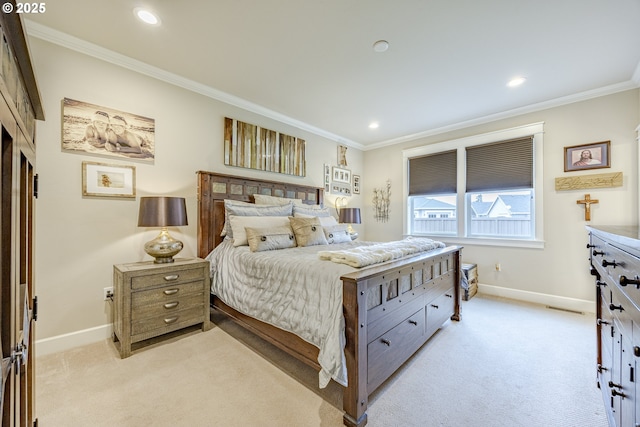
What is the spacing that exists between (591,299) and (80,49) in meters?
5.93

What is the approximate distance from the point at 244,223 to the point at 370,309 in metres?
1.67

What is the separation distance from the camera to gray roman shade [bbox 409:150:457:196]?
4.19 m

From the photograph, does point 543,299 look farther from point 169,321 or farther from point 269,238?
point 169,321

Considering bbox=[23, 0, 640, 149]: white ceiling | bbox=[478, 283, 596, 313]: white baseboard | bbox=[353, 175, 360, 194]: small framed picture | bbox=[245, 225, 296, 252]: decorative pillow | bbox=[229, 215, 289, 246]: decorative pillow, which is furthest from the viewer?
bbox=[353, 175, 360, 194]: small framed picture

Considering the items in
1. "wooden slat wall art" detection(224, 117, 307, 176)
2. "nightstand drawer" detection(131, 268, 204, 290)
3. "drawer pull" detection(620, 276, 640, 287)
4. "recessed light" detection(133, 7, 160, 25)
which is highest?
"recessed light" detection(133, 7, 160, 25)

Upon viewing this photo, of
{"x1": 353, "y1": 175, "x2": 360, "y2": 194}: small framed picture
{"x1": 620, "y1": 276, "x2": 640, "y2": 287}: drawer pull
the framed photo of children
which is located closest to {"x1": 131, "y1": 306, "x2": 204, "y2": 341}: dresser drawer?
the framed photo of children

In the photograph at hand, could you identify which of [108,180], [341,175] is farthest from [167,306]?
[341,175]

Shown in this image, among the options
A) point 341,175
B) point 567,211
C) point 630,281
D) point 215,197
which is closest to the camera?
point 630,281

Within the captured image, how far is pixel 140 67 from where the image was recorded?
256 cm

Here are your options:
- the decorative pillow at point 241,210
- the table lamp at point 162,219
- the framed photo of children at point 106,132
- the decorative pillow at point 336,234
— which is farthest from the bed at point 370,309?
the decorative pillow at point 336,234

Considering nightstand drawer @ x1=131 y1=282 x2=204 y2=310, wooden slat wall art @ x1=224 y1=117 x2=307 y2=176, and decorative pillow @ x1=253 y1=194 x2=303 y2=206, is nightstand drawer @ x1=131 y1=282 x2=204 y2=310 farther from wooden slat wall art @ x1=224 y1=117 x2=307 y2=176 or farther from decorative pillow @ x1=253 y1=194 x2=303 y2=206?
wooden slat wall art @ x1=224 y1=117 x2=307 y2=176

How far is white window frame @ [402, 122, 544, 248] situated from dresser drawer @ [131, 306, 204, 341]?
11.9ft

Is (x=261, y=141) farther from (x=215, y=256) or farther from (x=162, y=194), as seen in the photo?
(x=215, y=256)

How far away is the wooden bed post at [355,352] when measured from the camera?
1.39m
